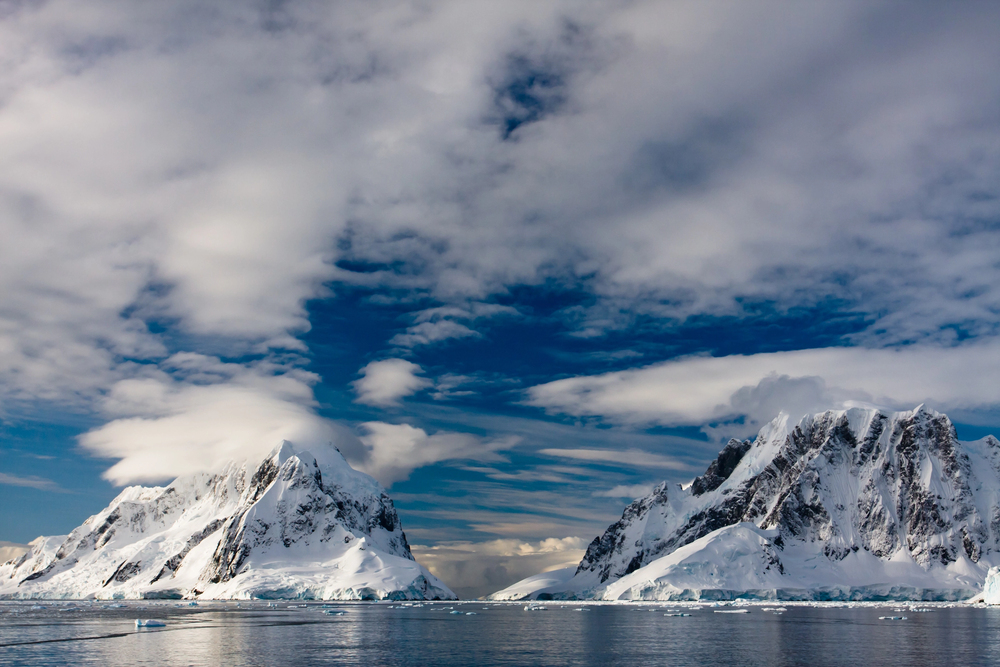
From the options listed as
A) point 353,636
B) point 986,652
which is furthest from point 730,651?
point 353,636

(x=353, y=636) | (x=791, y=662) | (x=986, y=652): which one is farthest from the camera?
(x=353, y=636)

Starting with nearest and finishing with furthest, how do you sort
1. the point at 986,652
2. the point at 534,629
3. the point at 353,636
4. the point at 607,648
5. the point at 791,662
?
1. the point at 791,662
2. the point at 986,652
3. the point at 607,648
4. the point at 353,636
5. the point at 534,629

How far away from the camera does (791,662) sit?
7369cm

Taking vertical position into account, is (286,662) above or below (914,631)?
above

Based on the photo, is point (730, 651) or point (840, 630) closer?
point (730, 651)

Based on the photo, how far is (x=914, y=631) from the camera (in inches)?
4653

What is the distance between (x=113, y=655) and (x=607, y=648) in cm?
5517

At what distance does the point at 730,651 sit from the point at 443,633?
4908 cm

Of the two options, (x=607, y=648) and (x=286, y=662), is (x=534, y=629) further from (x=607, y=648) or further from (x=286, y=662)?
(x=286, y=662)

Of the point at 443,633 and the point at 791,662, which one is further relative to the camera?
the point at 443,633

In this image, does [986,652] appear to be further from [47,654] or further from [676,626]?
[47,654]

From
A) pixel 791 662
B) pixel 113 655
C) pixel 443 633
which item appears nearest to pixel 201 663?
pixel 113 655

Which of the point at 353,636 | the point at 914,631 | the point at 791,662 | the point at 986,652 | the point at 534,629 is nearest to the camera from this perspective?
the point at 791,662

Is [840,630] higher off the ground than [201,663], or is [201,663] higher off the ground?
→ [201,663]
